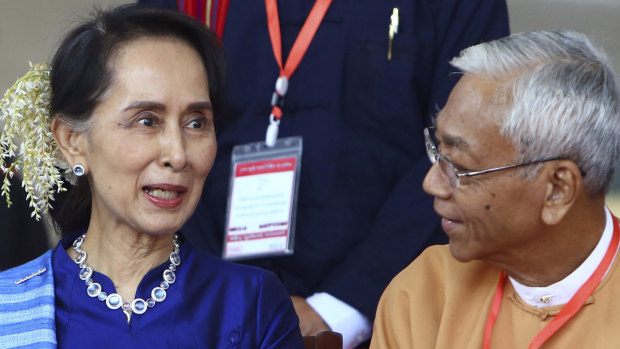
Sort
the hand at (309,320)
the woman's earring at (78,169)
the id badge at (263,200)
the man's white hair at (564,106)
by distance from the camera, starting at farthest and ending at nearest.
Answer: the id badge at (263,200), the hand at (309,320), the woman's earring at (78,169), the man's white hair at (564,106)

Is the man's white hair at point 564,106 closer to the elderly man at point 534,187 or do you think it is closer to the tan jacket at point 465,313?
the elderly man at point 534,187

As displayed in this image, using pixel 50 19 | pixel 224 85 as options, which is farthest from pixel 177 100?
pixel 50 19

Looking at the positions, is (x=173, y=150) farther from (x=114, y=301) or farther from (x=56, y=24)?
(x=56, y=24)

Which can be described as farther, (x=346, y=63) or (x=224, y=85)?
(x=346, y=63)

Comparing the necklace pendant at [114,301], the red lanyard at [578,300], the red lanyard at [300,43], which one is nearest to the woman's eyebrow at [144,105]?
the necklace pendant at [114,301]

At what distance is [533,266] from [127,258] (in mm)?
964

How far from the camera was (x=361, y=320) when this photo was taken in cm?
317

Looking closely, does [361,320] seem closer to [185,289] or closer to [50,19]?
[185,289]

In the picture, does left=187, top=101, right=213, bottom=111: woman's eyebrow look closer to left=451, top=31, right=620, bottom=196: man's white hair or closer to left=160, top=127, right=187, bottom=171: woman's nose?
left=160, top=127, right=187, bottom=171: woman's nose

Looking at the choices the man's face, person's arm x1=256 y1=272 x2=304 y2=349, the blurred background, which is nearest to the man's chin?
the man's face

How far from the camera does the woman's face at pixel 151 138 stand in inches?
95.4

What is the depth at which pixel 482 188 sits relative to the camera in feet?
8.14

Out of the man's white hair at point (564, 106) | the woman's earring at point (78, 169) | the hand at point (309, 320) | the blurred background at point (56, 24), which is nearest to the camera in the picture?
the man's white hair at point (564, 106)

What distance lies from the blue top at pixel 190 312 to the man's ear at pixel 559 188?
2.20 ft
